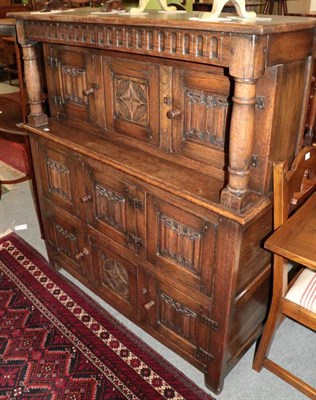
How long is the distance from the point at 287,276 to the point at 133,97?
100 cm

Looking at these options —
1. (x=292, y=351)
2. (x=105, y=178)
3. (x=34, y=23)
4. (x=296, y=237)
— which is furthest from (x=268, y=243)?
(x=34, y=23)

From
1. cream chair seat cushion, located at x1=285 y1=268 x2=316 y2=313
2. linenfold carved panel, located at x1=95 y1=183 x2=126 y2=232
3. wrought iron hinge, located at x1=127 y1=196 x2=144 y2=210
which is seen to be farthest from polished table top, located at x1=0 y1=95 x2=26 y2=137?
cream chair seat cushion, located at x1=285 y1=268 x2=316 y2=313

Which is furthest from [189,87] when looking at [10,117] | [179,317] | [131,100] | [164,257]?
[10,117]

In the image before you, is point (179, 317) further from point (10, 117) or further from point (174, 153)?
point (10, 117)

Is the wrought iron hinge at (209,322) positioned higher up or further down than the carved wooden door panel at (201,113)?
further down

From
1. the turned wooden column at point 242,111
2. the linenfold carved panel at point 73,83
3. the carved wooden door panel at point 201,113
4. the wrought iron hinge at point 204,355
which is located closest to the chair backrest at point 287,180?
the turned wooden column at point 242,111

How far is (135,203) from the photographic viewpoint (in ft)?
5.63

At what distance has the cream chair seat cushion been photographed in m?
1.55

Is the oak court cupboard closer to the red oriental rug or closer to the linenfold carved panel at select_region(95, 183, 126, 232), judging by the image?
the linenfold carved panel at select_region(95, 183, 126, 232)

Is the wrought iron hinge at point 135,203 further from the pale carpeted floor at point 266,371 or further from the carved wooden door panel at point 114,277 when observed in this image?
the pale carpeted floor at point 266,371

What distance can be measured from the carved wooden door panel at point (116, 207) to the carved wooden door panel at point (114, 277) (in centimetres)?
11

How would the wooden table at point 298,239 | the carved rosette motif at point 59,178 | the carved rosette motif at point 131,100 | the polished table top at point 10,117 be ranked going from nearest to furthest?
the wooden table at point 298,239
the carved rosette motif at point 131,100
the carved rosette motif at point 59,178
the polished table top at point 10,117

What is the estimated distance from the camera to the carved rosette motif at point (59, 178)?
2.08m

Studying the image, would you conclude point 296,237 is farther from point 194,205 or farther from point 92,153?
point 92,153
